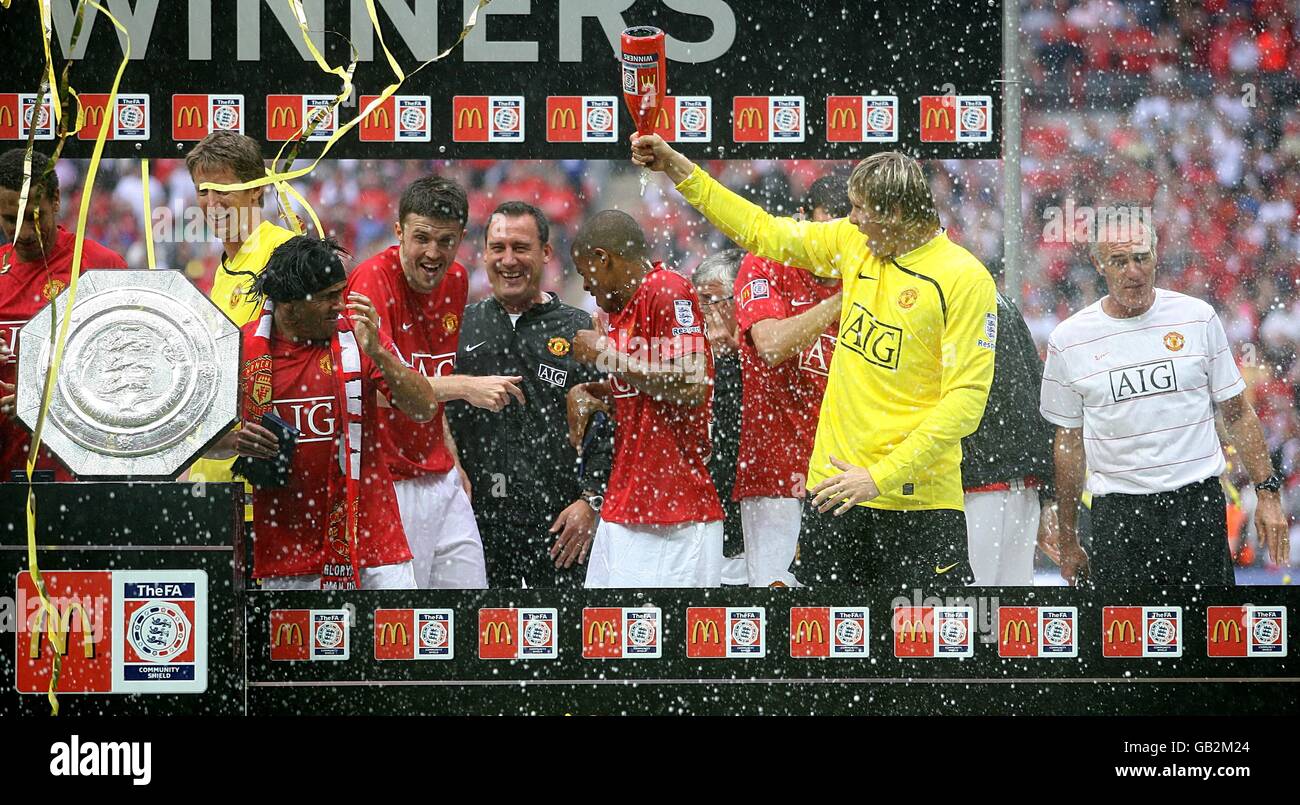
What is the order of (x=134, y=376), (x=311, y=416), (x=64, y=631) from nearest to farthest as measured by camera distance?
(x=64, y=631) → (x=134, y=376) → (x=311, y=416)

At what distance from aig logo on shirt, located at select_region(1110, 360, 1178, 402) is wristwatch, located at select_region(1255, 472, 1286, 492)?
0.32 metres

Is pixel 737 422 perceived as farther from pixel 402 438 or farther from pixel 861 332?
pixel 402 438

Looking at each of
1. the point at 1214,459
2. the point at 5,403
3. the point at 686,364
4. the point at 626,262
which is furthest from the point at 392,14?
the point at 1214,459

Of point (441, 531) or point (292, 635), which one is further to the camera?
point (441, 531)

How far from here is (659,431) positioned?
364 cm

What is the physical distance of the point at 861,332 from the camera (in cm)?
355

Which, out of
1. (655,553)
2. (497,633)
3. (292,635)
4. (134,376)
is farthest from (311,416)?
(655,553)

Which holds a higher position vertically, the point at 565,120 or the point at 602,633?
the point at 565,120

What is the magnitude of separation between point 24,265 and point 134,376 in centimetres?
46

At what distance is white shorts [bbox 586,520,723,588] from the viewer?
361 cm

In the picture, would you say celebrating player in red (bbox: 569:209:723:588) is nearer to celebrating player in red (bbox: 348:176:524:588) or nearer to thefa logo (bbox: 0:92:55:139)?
celebrating player in red (bbox: 348:176:524:588)

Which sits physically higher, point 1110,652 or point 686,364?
point 686,364

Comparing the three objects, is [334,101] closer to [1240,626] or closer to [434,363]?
[434,363]
